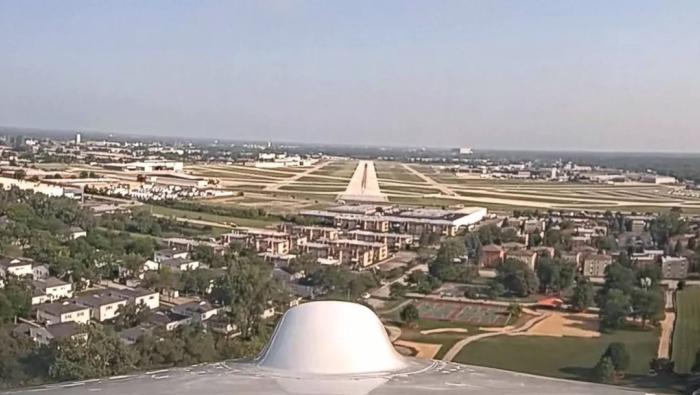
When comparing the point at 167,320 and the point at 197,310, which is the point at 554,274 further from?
the point at 167,320

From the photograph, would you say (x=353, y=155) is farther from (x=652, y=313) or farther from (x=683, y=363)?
(x=683, y=363)

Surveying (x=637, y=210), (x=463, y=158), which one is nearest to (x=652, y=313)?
(x=637, y=210)

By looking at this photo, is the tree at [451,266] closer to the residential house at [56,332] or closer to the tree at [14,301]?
the residential house at [56,332]

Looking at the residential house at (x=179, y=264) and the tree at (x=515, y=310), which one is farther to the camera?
the residential house at (x=179, y=264)

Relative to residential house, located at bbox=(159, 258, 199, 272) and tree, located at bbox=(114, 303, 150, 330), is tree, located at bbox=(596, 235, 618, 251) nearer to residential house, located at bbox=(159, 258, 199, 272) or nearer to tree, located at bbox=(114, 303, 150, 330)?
residential house, located at bbox=(159, 258, 199, 272)

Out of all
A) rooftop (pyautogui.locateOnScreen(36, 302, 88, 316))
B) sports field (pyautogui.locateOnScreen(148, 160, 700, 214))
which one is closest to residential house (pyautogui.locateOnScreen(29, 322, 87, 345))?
rooftop (pyautogui.locateOnScreen(36, 302, 88, 316))

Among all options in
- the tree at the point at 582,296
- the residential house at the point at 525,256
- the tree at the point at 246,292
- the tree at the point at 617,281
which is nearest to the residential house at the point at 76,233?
the tree at the point at 246,292

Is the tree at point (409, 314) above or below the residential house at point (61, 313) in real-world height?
above
